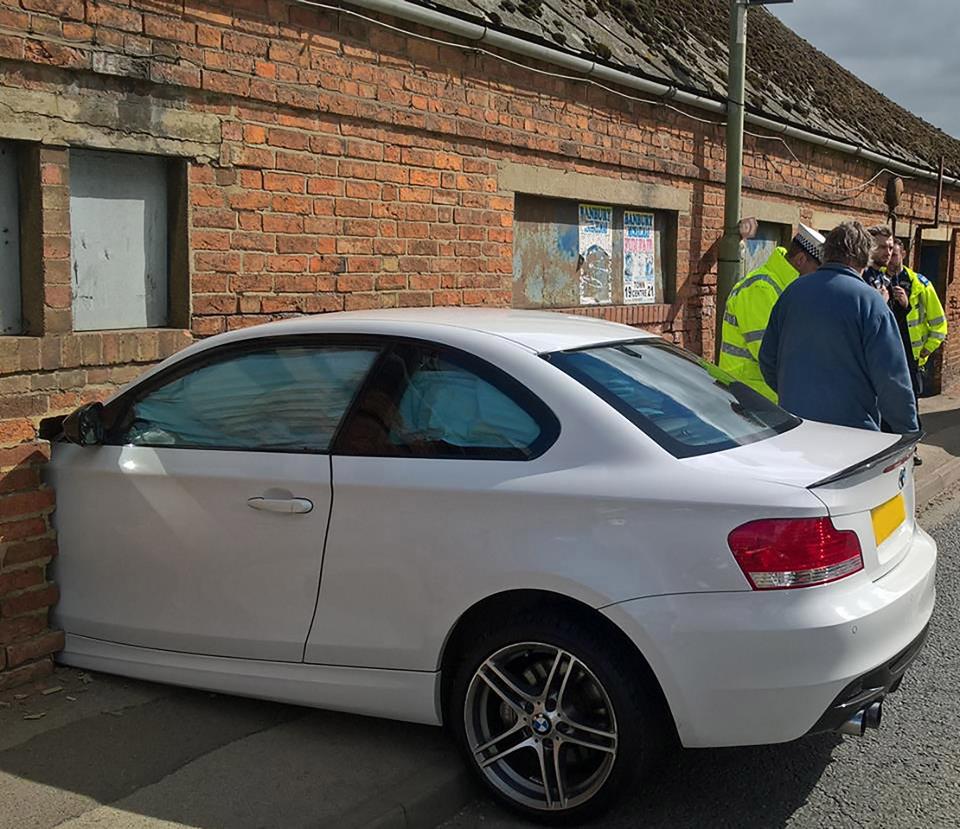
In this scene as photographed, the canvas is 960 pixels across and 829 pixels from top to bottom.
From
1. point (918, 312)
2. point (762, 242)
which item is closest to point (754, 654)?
point (918, 312)

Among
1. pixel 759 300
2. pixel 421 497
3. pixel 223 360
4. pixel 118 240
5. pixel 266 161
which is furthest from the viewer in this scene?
pixel 759 300

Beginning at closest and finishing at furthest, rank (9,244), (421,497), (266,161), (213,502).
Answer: (421,497), (213,502), (9,244), (266,161)

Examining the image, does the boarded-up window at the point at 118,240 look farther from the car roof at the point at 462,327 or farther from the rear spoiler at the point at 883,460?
the rear spoiler at the point at 883,460

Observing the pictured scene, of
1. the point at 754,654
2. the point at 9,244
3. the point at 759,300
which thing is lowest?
the point at 754,654

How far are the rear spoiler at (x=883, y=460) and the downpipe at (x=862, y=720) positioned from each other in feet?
2.24

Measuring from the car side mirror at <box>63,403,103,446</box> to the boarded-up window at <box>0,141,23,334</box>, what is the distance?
2.56 ft

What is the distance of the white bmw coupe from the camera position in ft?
10.4

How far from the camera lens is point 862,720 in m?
3.32

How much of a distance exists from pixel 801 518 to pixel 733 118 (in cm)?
716

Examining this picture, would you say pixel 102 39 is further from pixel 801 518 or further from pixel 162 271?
pixel 801 518

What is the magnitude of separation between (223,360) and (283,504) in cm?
67

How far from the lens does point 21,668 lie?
170 inches

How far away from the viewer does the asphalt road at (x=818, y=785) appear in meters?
3.52

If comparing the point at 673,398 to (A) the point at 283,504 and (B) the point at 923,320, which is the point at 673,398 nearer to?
(A) the point at 283,504
